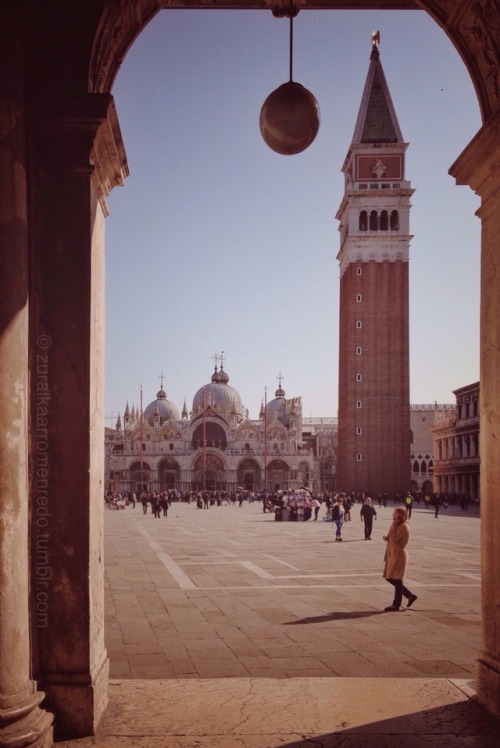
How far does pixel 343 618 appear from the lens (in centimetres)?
832

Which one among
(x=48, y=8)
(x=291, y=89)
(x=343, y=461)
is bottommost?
(x=343, y=461)

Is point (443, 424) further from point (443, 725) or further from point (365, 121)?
point (443, 725)

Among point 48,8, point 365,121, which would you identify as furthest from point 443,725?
point 365,121

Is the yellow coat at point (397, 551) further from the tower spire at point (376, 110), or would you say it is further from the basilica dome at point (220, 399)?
the basilica dome at point (220, 399)

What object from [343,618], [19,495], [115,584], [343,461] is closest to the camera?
[19,495]

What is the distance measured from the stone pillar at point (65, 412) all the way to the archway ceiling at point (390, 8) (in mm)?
389

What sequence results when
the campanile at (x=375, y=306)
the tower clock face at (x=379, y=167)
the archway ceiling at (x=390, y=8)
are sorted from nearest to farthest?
the archway ceiling at (x=390, y=8) → the campanile at (x=375, y=306) → the tower clock face at (x=379, y=167)

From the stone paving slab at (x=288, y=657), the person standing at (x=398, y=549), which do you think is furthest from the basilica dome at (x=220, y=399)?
the person standing at (x=398, y=549)

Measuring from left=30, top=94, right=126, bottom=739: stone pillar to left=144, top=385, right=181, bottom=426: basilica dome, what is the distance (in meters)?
91.7

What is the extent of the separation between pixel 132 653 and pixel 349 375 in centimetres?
5514

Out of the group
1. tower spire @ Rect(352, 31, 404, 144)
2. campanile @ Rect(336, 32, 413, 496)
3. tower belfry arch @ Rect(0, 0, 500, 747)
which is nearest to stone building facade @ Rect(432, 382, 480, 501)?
campanile @ Rect(336, 32, 413, 496)

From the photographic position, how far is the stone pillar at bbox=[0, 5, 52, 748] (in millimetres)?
3922

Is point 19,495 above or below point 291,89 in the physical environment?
below

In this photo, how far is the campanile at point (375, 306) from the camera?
196 ft
